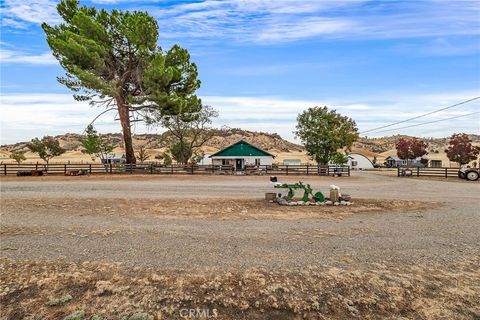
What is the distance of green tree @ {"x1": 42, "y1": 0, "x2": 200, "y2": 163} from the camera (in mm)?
25641

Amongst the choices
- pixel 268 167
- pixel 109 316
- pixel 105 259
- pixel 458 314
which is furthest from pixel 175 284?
pixel 268 167

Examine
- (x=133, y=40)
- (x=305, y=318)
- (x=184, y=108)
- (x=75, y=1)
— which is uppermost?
(x=75, y=1)

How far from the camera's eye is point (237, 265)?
20.2ft

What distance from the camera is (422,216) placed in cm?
1073

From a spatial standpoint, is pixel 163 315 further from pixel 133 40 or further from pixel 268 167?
pixel 268 167

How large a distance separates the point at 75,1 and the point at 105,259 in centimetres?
3044

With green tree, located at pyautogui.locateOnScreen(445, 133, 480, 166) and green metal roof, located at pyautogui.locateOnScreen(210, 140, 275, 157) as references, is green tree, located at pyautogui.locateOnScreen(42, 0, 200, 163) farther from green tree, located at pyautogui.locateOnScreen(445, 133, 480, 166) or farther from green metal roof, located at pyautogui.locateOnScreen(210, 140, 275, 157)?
green tree, located at pyautogui.locateOnScreen(445, 133, 480, 166)

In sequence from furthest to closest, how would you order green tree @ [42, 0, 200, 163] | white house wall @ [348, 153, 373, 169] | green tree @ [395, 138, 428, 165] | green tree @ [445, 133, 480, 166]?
green tree @ [395, 138, 428, 165]
white house wall @ [348, 153, 373, 169]
green tree @ [445, 133, 480, 166]
green tree @ [42, 0, 200, 163]

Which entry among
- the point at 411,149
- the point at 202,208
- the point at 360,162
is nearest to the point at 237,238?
the point at 202,208

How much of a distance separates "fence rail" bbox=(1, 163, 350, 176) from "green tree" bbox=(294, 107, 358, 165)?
3.92 m

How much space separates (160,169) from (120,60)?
36.3 ft

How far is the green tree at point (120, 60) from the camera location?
1009 inches

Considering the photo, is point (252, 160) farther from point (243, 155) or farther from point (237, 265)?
point (237, 265)

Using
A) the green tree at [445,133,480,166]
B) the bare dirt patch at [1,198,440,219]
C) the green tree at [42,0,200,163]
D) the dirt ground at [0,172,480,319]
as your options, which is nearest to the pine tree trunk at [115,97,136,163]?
the green tree at [42,0,200,163]
